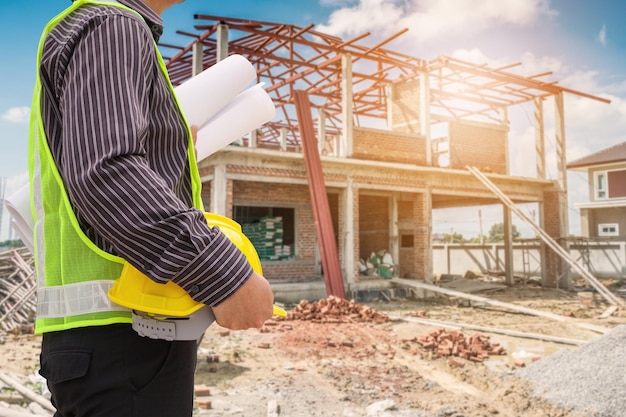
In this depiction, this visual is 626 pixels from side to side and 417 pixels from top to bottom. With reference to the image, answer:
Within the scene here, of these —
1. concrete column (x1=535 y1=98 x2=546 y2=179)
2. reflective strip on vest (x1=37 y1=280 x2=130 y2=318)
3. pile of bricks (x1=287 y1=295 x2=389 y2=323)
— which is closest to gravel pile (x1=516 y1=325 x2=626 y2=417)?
pile of bricks (x1=287 y1=295 x2=389 y2=323)

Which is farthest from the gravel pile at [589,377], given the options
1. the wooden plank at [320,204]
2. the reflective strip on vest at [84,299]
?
the wooden plank at [320,204]

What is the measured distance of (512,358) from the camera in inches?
279

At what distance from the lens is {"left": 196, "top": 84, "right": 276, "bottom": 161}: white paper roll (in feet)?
5.57

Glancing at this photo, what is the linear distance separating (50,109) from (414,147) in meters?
14.7

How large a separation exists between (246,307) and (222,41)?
A: 1248 centimetres

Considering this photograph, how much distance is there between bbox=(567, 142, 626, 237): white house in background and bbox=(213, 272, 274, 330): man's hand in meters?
30.2

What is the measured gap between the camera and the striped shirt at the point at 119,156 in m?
1.02

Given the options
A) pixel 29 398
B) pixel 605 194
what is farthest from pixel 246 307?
pixel 605 194

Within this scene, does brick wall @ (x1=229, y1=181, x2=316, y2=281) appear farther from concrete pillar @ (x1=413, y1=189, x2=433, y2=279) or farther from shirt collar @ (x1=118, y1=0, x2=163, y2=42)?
shirt collar @ (x1=118, y1=0, x2=163, y2=42)

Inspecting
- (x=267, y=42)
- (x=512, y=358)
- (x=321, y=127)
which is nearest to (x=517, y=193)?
(x=321, y=127)

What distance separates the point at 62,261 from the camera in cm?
114

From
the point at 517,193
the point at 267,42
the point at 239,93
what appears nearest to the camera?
the point at 239,93

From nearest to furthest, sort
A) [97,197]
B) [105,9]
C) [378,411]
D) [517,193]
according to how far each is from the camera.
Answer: [97,197] → [105,9] → [378,411] → [517,193]

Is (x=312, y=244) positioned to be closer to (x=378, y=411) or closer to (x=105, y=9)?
(x=378, y=411)
